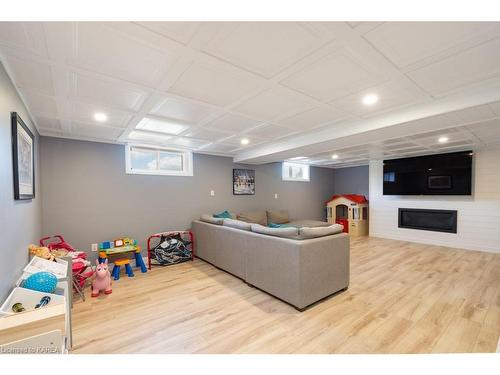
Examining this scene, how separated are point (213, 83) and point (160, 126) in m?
1.56

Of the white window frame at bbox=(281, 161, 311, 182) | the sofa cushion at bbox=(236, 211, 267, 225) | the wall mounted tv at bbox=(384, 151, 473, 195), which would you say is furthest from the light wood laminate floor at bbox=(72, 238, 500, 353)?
the white window frame at bbox=(281, 161, 311, 182)

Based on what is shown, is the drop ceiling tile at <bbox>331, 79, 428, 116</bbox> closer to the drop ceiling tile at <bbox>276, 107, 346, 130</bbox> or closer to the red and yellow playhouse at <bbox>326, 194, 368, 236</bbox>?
the drop ceiling tile at <bbox>276, 107, 346, 130</bbox>

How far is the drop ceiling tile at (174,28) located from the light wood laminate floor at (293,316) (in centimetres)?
231

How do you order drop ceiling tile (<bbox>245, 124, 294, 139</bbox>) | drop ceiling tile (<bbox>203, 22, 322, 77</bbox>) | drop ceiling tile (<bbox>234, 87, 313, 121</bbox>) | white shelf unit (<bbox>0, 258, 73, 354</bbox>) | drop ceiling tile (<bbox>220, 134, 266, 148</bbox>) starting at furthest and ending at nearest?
drop ceiling tile (<bbox>220, 134, 266, 148</bbox>) → drop ceiling tile (<bbox>245, 124, 294, 139</bbox>) → drop ceiling tile (<bbox>234, 87, 313, 121</bbox>) → drop ceiling tile (<bbox>203, 22, 322, 77</bbox>) → white shelf unit (<bbox>0, 258, 73, 354</bbox>)

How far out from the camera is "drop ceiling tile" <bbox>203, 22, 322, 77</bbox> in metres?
1.25

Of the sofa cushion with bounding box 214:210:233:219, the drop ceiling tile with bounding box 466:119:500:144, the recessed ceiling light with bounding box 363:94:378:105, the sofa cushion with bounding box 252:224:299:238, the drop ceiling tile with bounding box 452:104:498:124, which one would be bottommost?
the sofa cushion with bounding box 214:210:233:219

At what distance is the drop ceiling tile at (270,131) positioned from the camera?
313cm

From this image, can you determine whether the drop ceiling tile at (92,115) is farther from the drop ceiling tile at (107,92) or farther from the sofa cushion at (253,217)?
the sofa cushion at (253,217)

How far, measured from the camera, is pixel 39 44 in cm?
136

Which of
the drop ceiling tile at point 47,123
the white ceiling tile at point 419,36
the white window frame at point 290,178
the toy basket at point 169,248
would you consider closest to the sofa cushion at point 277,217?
the white window frame at point 290,178

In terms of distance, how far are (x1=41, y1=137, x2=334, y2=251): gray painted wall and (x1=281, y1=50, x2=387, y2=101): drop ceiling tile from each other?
3356 mm

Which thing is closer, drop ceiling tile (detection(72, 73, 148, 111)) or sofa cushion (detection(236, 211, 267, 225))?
drop ceiling tile (detection(72, 73, 148, 111))

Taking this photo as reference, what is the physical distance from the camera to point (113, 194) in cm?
391
